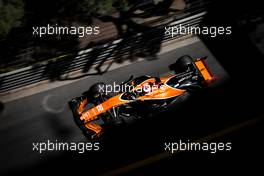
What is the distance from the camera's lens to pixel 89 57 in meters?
13.2

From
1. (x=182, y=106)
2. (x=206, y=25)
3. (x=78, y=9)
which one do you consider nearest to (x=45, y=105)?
(x=78, y=9)

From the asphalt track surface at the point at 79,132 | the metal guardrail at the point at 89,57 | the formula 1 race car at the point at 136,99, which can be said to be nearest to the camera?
the formula 1 race car at the point at 136,99

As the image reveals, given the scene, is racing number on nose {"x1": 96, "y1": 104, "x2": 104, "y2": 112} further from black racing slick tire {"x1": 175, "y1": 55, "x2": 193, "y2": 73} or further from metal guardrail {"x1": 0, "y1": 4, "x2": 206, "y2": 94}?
black racing slick tire {"x1": 175, "y1": 55, "x2": 193, "y2": 73}

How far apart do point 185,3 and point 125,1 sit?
8.57 feet

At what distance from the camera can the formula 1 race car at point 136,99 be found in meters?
11.7

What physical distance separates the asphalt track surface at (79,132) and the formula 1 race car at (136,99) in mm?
539

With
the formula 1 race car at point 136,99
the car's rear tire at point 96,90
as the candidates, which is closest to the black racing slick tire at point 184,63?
the formula 1 race car at point 136,99

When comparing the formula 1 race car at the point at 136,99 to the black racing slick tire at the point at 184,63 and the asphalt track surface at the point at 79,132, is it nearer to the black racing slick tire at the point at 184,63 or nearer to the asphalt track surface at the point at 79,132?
the black racing slick tire at the point at 184,63

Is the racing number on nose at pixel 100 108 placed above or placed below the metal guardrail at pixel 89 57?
below

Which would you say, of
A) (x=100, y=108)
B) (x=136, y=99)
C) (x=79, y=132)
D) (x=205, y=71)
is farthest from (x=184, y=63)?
(x=79, y=132)

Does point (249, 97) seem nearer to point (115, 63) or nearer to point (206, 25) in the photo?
point (206, 25)

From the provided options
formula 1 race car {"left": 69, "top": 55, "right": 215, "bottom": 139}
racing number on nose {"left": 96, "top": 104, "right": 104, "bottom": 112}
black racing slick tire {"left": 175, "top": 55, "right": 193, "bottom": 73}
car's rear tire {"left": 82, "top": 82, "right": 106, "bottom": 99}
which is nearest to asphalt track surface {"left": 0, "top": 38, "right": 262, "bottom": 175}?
formula 1 race car {"left": 69, "top": 55, "right": 215, "bottom": 139}

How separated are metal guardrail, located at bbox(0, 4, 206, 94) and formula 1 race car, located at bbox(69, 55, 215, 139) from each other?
152cm

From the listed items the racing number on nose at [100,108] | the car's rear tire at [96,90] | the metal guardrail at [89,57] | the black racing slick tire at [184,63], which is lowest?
the racing number on nose at [100,108]
